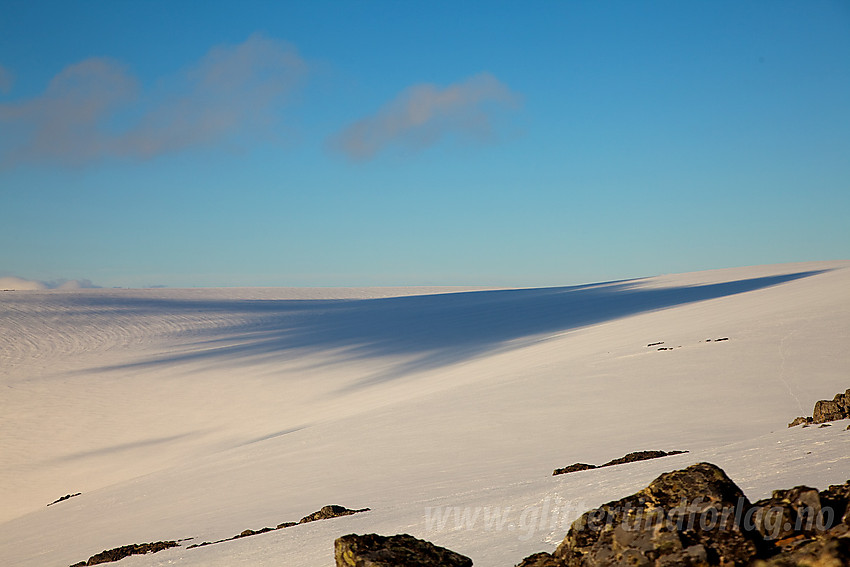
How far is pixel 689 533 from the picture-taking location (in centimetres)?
305

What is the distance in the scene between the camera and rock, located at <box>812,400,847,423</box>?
767 centimetres

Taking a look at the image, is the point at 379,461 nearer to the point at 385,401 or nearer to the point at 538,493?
the point at 538,493

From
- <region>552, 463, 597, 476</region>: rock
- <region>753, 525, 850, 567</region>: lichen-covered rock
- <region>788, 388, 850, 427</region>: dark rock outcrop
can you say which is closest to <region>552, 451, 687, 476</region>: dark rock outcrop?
<region>552, 463, 597, 476</region>: rock

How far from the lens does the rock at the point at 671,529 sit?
2906 millimetres

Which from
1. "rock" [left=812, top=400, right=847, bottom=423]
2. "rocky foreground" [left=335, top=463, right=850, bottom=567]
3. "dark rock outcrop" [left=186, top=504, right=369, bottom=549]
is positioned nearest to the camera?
"rocky foreground" [left=335, top=463, right=850, bottom=567]

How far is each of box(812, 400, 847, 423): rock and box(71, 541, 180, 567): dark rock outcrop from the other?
7308 millimetres

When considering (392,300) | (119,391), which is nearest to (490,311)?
(392,300)

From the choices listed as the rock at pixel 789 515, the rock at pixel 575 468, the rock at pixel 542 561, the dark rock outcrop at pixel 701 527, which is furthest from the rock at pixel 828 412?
the rock at pixel 542 561

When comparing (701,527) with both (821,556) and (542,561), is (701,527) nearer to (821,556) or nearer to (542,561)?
(821,556)

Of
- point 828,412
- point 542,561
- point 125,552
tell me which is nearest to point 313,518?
point 125,552

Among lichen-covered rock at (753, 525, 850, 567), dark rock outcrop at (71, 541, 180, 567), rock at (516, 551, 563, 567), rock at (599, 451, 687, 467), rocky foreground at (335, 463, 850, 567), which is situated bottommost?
dark rock outcrop at (71, 541, 180, 567)

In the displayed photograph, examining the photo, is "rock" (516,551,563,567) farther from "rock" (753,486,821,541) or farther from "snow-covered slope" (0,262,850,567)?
"rock" (753,486,821,541)

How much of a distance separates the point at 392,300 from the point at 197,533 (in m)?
42.2

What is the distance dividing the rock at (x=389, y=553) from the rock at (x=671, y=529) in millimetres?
617
